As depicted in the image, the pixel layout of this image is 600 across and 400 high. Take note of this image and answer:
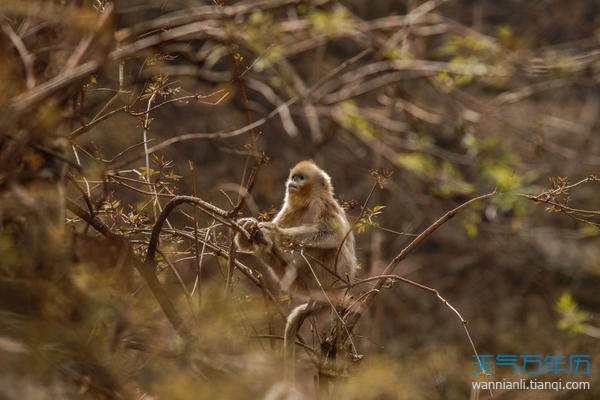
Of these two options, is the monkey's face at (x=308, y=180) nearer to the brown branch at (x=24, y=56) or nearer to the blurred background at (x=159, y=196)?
the blurred background at (x=159, y=196)

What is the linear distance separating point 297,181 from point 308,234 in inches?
26.3

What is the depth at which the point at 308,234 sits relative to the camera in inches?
229

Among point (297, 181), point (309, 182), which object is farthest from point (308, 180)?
point (297, 181)

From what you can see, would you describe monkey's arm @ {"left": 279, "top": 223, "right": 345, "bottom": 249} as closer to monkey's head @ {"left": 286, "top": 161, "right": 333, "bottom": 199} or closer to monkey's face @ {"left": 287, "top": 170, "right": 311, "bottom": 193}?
monkey's face @ {"left": 287, "top": 170, "right": 311, "bottom": 193}

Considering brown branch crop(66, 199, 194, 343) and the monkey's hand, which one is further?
the monkey's hand

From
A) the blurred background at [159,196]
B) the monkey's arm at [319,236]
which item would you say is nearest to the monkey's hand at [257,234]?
the blurred background at [159,196]

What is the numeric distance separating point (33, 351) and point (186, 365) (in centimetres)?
44

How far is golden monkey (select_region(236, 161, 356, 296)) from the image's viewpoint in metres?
4.82

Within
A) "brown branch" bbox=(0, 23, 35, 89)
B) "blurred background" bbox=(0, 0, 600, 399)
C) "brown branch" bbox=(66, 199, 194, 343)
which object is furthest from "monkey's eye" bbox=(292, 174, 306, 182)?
"brown branch" bbox=(0, 23, 35, 89)

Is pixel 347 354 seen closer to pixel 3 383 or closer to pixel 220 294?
pixel 220 294

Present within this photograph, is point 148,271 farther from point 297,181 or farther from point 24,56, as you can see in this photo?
point 297,181

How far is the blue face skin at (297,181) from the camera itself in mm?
6205

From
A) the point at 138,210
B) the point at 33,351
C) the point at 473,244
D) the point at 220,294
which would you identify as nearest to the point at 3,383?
the point at 33,351

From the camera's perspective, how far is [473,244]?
41.4 feet
